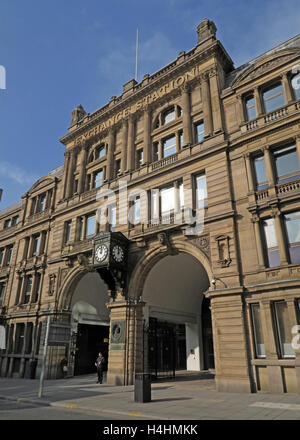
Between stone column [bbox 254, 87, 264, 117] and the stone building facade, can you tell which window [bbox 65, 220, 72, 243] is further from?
stone column [bbox 254, 87, 264, 117]

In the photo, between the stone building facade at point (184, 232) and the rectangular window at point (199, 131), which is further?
the rectangular window at point (199, 131)

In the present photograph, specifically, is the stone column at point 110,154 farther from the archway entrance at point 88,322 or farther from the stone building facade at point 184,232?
the archway entrance at point 88,322

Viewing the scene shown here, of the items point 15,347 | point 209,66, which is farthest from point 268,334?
point 15,347

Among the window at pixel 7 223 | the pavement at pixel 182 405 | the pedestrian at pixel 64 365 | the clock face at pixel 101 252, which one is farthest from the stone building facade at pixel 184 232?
the window at pixel 7 223

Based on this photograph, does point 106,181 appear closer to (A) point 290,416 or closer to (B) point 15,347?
(B) point 15,347

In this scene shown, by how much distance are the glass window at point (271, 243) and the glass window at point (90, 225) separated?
14.3 meters

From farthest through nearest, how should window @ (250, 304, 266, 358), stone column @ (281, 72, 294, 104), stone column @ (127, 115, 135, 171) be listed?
1. stone column @ (127, 115, 135, 171)
2. stone column @ (281, 72, 294, 104)
3. window @ (250, 304, 266, 358)

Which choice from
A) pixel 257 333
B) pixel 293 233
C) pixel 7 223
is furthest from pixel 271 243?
pixel 7 223

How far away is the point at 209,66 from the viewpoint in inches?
923

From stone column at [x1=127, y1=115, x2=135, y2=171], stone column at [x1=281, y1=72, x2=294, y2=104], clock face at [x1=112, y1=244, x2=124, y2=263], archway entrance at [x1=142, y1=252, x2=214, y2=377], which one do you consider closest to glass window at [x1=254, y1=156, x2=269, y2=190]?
stone column at [x1=281, y1=72, x2=294, y2=104]

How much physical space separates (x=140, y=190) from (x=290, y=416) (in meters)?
17.0

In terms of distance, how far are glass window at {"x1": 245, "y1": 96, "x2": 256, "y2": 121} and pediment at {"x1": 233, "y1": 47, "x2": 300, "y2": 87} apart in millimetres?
1206

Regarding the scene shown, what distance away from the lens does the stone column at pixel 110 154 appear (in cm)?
2675

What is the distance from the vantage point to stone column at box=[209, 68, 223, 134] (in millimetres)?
20984
